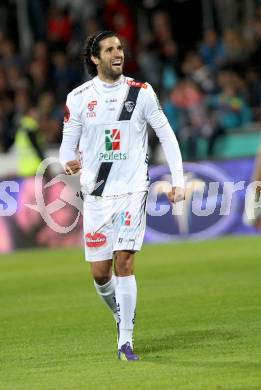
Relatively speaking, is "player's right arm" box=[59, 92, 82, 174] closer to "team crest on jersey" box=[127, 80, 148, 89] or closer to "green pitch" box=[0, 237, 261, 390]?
"team crest on jersey" box=[127, 80, 148, 89]

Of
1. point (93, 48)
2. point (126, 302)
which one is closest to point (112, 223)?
point (126, 302)

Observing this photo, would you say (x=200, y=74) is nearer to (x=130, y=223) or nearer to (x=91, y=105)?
(x=91, y=105)

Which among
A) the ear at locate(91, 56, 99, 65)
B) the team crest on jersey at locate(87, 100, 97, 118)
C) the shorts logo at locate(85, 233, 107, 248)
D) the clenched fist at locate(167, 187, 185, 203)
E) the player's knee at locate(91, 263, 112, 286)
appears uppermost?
the ear at locate(91, 56, 99, 65)

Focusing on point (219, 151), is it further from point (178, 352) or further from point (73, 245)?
point (178, 352)

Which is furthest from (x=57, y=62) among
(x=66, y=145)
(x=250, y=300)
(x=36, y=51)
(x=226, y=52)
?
(x=66, y=145)

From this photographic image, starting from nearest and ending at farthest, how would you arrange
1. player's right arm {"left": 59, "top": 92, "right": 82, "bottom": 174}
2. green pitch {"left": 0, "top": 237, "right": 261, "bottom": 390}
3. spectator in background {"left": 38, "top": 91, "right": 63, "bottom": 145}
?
1. green pitch {"left": 0, "top": 237, "right": 261, "bottom": 390}
2. player's right arm {"left": 59, "top": 92, "right": 82, "bottom": 174}
3. spectator in background {"left": 38, "top": 91, "right": 63, "bottom": 145}

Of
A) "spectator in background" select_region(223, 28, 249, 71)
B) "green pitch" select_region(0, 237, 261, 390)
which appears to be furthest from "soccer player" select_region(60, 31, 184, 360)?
"spectator in background" select_region(223, 28, 249, 71)

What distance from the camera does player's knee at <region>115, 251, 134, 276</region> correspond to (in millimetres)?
8867

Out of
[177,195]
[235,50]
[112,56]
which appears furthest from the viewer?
[235,50]

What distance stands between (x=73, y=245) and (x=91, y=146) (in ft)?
36.4

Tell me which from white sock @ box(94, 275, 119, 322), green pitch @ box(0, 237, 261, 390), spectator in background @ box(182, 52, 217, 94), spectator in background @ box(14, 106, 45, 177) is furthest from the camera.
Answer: spectator in background @ box(182, 52, 217, 94)

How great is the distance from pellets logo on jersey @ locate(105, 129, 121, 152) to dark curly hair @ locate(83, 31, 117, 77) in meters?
0.57

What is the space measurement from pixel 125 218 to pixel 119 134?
643 millimetres

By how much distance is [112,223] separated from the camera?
9070 millimetres
